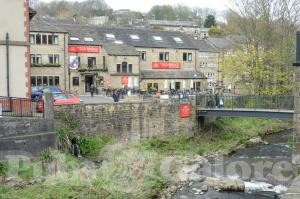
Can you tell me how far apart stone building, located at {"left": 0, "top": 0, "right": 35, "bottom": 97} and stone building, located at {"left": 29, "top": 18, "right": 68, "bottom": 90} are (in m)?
18.3

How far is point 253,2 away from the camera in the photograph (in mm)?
40781

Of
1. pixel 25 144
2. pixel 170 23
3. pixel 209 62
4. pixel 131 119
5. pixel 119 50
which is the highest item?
pixel 170 23

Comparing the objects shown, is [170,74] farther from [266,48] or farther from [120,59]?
[266,48]

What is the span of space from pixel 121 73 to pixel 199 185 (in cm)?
2460

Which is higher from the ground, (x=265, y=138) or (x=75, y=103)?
(x=75, y=103)

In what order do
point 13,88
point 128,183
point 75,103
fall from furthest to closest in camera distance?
point 75,103 < point 13,88 < point 128,183

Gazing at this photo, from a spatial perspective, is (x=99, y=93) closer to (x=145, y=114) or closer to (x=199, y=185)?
(x=145, y=114)

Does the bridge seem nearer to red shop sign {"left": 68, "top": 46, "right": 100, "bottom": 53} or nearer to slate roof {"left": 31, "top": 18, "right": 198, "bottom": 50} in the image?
red shop sign {"left": 68, "top": 46, "right": 100, "bottom": 53}

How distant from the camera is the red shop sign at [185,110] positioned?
108ft

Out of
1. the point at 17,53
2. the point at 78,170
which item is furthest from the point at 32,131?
the point at 17,53

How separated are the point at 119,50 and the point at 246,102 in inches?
703

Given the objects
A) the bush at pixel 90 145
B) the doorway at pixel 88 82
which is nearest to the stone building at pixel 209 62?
the doorway at pixel 88 82

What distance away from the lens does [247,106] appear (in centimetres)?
3206

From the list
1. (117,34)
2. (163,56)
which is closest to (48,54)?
(117,34)
